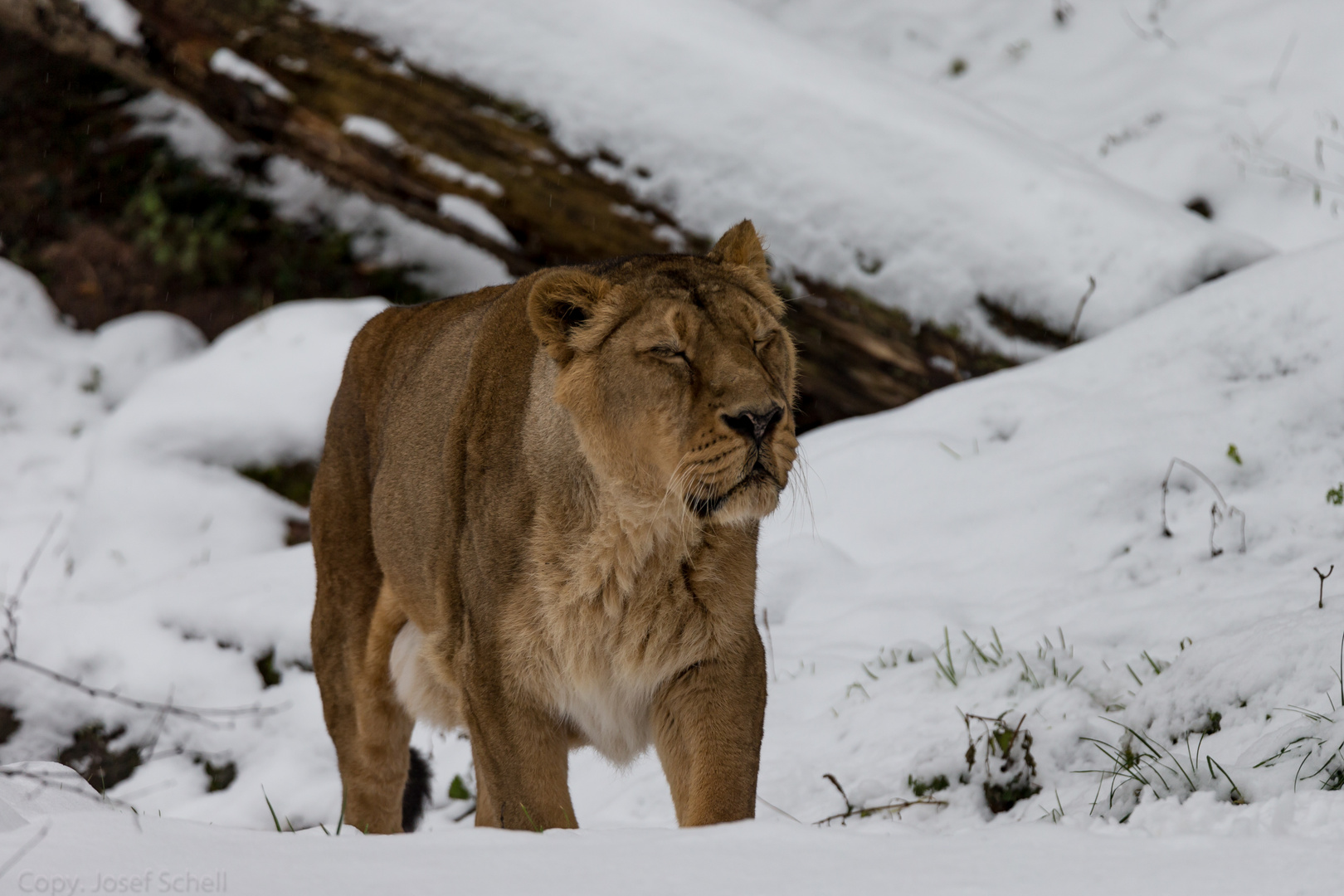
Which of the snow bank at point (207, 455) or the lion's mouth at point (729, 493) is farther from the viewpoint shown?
the snow bank at point (207, 455)

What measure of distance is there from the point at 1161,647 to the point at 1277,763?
44.8 inches

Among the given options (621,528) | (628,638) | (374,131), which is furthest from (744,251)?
(374,131)

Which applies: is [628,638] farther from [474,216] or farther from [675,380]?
[474,216]

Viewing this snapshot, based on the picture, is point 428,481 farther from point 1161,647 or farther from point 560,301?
point 1161,647

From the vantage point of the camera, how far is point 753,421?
2.78m

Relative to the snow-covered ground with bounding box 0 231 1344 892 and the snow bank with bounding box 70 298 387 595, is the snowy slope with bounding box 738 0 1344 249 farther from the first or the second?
the snow bank with bounding box 70 298 387 595

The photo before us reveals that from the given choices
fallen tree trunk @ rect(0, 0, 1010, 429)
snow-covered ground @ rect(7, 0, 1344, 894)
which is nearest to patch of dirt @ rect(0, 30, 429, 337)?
snow-covered ground @ rect(7, 0, 1344, 894)

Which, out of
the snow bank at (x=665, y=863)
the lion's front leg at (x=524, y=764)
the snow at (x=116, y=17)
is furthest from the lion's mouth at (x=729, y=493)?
the snow at (x=116, y=17)

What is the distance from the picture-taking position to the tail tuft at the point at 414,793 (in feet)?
14.4

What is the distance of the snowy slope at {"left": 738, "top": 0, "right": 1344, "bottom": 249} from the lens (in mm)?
8555

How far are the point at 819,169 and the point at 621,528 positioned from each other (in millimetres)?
3822

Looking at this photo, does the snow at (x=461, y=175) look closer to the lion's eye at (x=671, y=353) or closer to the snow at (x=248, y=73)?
the snow at (x=248, y=73)

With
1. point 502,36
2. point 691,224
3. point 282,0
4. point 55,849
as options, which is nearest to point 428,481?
point 55,849

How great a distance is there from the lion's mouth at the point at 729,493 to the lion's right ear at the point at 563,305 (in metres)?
0.54
